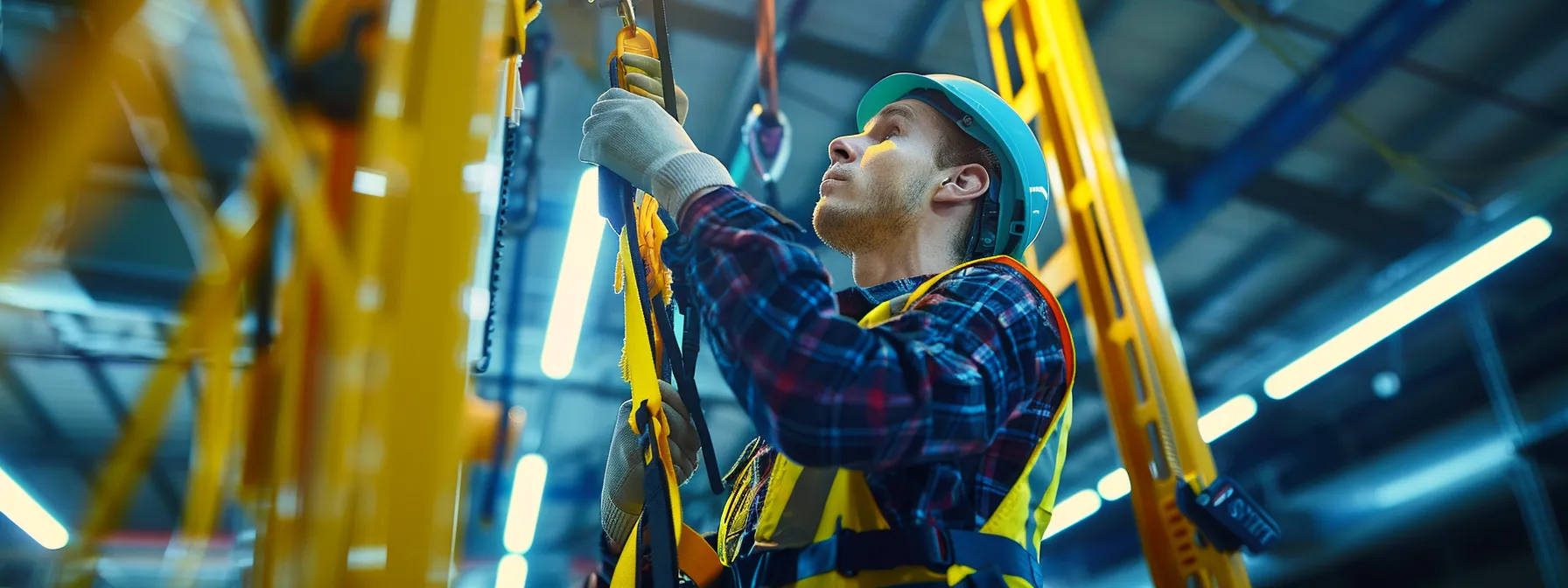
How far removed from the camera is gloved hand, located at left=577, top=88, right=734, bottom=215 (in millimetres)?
1470

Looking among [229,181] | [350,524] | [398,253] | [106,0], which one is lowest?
[350,524]

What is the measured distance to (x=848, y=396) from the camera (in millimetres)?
1242

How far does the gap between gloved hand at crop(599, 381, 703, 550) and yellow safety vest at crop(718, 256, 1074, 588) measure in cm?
20

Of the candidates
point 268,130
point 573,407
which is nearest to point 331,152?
point 268,130

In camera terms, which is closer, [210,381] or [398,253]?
[398,253]

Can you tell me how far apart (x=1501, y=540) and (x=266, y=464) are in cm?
967

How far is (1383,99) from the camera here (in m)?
7.50

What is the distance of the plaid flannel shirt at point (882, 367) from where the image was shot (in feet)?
4.11

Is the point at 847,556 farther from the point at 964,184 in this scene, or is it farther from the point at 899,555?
the point at 964,184

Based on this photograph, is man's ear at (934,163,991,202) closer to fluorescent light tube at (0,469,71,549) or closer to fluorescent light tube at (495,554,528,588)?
fluorescent light tube at (495,554,528,588)

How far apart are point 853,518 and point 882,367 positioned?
29 cm

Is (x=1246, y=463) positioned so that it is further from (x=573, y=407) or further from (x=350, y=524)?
(x=350, y=524)

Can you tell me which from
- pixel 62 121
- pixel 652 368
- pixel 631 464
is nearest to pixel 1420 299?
pixel 631 464

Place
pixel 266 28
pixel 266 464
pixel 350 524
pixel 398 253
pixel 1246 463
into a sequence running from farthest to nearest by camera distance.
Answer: pixel 1246 463 → pixel 266 28 → pixel 266 464 → pixel 398 253 → pixel 350 524
